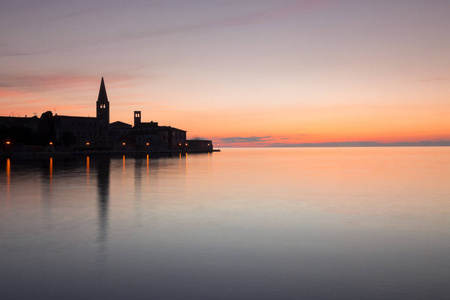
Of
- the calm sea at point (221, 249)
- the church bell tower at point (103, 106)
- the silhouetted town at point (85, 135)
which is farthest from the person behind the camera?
the church bell tower at point (103, 106)

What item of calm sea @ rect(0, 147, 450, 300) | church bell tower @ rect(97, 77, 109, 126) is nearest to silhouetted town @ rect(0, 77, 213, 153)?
church bell tower @ rect(97, 77, 109, 126)

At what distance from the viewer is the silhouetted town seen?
4134 inches

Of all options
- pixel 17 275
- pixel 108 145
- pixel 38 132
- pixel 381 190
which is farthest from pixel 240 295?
pixel 108 145

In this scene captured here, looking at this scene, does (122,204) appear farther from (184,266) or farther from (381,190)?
(381,190)

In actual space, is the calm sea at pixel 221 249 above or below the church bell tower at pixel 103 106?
below

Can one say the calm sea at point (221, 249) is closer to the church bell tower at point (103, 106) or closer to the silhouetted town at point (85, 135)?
the silhouetted town at point (85, 135)

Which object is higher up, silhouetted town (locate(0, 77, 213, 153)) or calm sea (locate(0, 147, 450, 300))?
silhouetted town (locate(0, 77, 213, 153))

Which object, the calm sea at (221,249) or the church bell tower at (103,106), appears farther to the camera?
the church bell tower at (103,106)

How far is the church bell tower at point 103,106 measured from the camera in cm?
14288

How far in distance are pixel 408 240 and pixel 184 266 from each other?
740cm

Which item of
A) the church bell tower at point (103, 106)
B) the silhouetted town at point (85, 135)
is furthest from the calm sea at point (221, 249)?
the church bell tower at point (103, 106)

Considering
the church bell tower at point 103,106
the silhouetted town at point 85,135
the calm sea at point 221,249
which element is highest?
the church bell tower at point 103,106

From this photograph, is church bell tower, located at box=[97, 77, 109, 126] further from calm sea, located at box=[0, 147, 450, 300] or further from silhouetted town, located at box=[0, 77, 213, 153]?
calm sea, located at box=[0, 147, 450, 300]

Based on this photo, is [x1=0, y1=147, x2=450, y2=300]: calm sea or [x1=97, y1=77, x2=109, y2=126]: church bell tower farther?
[x1=97, y1=77, x2=109, y2=126]: church bell tower
